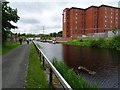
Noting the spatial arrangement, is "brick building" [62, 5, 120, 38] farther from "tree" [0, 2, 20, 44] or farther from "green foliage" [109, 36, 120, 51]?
"tree" [0, 2, 20, 44]

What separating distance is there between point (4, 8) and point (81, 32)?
73.4 m

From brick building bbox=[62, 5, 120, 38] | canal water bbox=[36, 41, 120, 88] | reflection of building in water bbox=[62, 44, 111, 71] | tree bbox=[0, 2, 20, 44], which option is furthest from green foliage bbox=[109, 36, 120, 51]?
brick building bbox=[62, 5, 120, 38]

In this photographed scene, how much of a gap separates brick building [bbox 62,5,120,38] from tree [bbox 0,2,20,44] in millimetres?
62273

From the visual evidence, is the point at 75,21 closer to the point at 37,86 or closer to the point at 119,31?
the point at 119,31

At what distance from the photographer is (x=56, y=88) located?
832 centimetres

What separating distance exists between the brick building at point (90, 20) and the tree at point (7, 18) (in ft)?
204

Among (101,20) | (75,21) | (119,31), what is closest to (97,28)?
(101,20)

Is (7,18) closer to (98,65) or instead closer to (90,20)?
(98,65)

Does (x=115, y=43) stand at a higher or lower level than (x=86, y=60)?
higher

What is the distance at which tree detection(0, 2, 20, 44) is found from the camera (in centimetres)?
3569

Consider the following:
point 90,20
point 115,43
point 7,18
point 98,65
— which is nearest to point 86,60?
point 98,65

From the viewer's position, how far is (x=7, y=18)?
120 ft

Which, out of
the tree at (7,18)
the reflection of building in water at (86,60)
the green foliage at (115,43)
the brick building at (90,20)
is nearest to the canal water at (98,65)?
the reflection of building in water at (86,60)

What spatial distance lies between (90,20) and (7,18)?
230 ft
